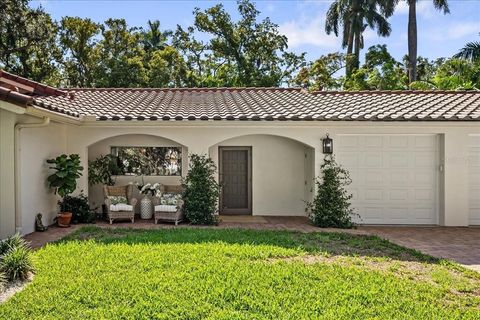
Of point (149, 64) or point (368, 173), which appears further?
point (149, 64)

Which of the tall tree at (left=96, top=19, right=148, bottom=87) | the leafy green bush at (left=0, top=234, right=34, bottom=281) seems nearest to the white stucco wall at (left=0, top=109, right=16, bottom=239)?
the leafy green bush at (left=0, top=234, right=34, bottom=281)

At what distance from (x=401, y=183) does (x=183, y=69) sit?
21896mm

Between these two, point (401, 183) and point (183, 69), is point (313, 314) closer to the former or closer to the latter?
point (401, 183)

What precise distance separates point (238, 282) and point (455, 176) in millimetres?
9677

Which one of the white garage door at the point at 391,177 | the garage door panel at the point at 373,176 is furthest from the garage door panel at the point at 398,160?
the garage door panel at the point at 373,176

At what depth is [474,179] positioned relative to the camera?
43.4 feet

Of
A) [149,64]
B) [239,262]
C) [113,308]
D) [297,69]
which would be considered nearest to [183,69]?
[149,64]

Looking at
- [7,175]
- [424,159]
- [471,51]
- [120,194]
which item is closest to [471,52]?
[471,51]

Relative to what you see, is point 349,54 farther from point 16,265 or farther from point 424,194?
point 16,265

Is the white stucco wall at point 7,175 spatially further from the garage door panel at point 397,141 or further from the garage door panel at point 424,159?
the garage door panel at point 424,159

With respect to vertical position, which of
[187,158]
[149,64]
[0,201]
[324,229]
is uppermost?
[149,64]

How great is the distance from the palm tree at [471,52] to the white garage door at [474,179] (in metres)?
12.1

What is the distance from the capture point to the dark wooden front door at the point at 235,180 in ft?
50.8

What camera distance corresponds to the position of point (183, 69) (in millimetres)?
31234
